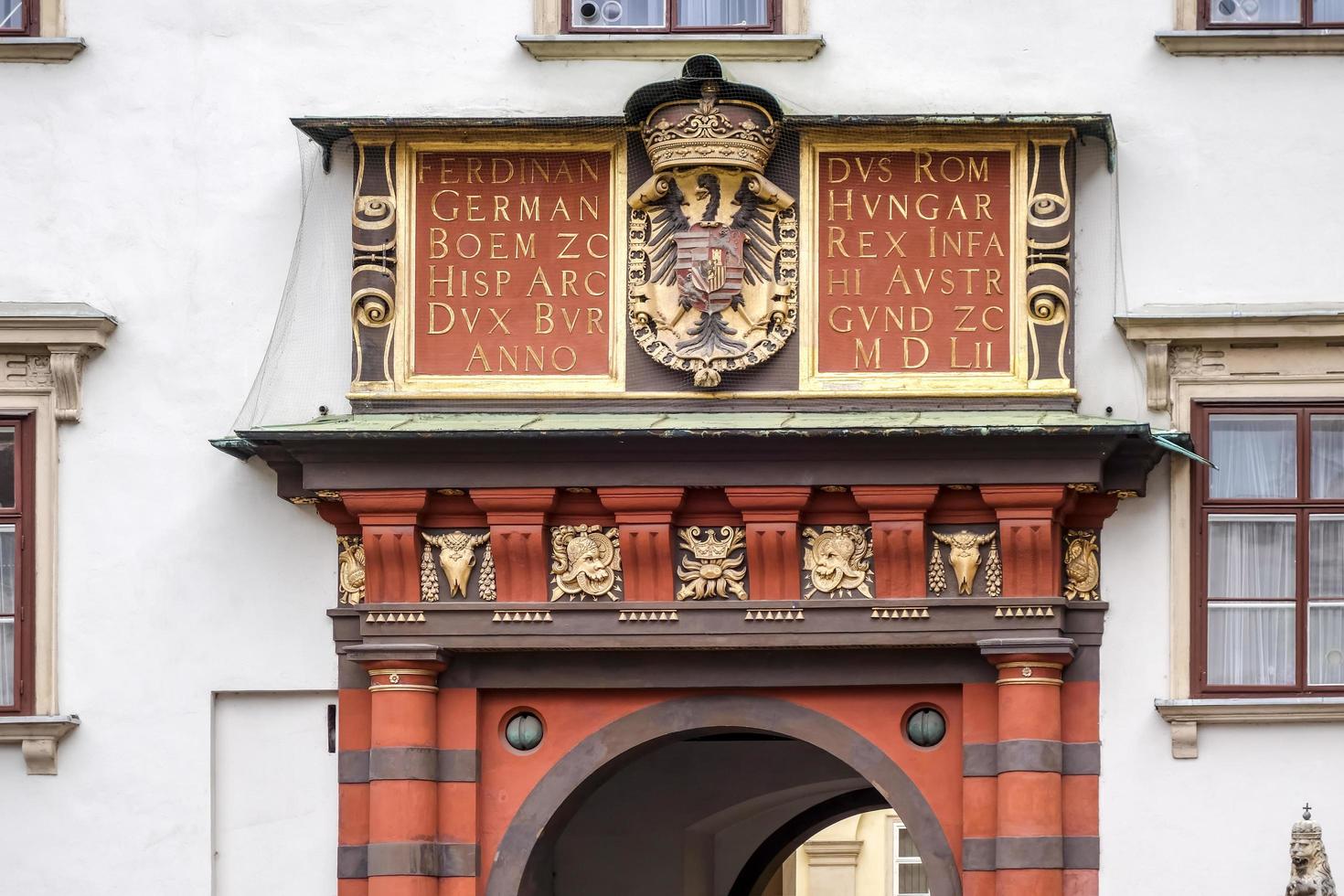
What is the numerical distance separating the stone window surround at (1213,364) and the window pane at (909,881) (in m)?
22.5

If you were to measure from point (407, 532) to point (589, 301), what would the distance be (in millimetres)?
1562

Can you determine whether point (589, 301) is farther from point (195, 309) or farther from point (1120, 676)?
point (1120, 676)

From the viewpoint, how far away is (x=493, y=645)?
1420cm

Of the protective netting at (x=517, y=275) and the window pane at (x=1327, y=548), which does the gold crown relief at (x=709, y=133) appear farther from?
the window pane at (x=1327, y=548)

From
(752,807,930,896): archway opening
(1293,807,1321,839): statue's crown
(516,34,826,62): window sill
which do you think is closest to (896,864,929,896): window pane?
(752,807,930,896): archway opening

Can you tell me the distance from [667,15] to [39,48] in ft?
11.2

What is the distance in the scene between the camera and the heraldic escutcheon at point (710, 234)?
46.6ft

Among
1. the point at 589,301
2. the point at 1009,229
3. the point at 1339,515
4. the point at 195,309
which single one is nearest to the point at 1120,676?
the point at 1339,515

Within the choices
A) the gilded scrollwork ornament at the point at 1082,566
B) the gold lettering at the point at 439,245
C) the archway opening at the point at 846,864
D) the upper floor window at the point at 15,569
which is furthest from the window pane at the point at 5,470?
the archway opening at the point at 846,864

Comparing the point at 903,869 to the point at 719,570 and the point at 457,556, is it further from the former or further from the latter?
the point at 457,556

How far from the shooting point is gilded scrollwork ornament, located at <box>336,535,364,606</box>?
1448 centimetres

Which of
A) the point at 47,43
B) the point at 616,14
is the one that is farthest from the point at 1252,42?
the point at 47,43

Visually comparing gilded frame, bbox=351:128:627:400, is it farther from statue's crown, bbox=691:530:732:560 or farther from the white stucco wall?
statue's crown, bbox=691:530:732:560

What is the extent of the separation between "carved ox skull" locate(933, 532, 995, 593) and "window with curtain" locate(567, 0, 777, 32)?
3.00 meters
